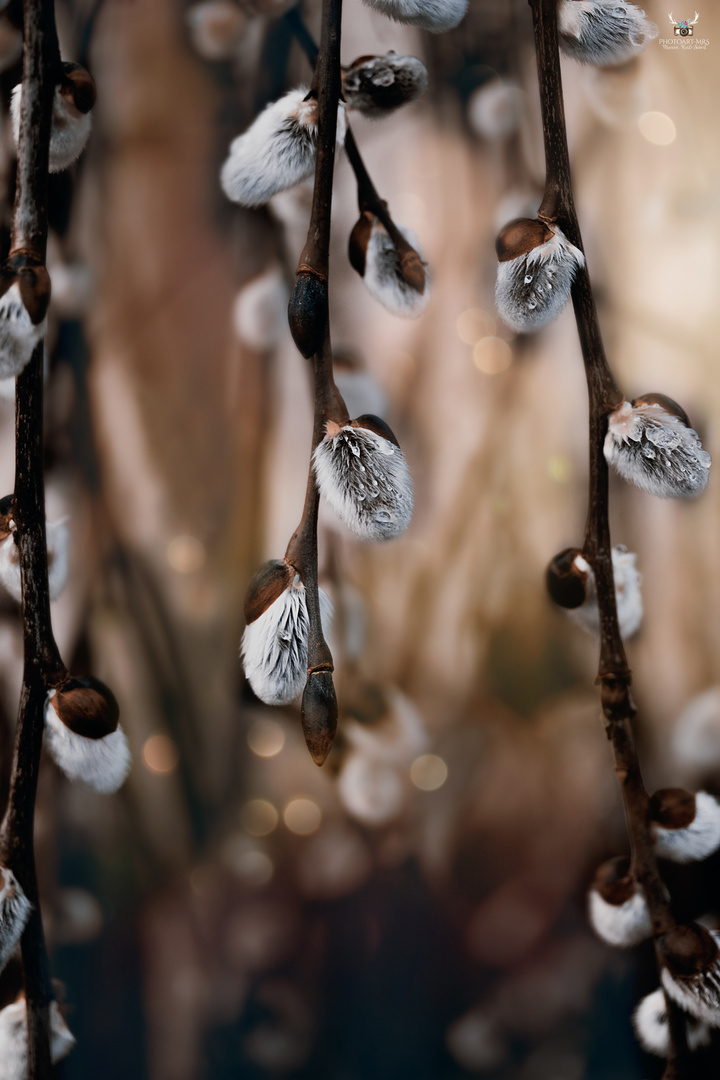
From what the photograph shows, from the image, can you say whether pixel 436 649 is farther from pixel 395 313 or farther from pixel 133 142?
pixel 133 142

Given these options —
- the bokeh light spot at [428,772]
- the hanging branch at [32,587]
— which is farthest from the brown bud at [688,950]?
the hanging branch at [32,587]

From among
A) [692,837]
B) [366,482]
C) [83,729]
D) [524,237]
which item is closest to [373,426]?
[366,482]

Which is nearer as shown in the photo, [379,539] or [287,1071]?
[379,539]

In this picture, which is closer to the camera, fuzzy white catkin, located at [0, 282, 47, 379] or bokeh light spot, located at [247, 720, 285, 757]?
fuzzy white catkin, located at [0, 282, 47, 379]

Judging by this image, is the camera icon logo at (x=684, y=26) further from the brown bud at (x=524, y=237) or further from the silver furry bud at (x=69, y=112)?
the silver furry bud at (x=69, y=112)

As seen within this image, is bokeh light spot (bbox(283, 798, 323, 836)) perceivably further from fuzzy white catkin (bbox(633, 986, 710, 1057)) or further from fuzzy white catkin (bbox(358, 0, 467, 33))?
fuzzy white catkin (bbox(358, 0, 467, 33))

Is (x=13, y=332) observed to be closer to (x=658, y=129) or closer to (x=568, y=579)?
(x=568, y=579)

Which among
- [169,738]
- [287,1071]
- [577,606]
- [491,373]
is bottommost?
[287,1071]

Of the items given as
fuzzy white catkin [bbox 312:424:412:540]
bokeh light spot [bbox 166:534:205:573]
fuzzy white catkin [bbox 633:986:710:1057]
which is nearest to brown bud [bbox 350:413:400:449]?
fuzzy white catkin [bbox 312:424:412:540]

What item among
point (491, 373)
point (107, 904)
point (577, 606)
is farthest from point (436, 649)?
point (107, 904)
